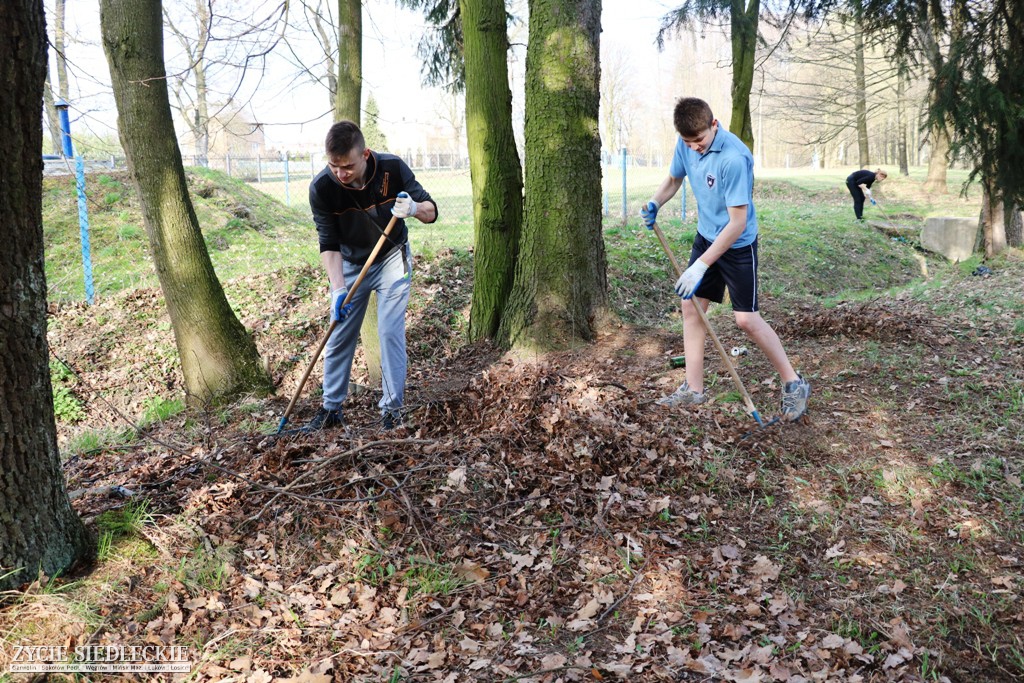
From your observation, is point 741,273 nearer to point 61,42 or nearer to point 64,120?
point 64,120

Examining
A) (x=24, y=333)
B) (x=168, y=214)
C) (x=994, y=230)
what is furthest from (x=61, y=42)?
(x=994, y=230)

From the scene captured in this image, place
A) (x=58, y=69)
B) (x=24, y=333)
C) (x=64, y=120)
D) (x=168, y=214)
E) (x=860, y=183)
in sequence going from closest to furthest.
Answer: (x=24, y=333) < (x=168, y=214) < (x=860, y=183) < (x=64, y=120) < (x=58, y=69)

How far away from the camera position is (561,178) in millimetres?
5918

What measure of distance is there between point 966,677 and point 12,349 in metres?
3.89

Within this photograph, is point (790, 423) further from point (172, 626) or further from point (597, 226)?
point (172, 626)

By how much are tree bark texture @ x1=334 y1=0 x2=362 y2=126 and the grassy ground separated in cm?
267

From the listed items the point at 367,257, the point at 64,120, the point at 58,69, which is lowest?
the point at 367,257

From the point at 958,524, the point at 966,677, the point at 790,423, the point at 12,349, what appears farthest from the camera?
the point at 790,423

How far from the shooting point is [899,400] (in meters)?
5.05

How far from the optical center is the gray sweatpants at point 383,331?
190 inches

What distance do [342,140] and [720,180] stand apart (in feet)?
7.55

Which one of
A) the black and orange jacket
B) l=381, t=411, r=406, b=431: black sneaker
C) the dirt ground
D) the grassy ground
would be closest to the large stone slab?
the grassy ground

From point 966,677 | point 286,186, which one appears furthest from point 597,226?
point 286,186

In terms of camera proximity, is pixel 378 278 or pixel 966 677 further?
pixel 378 278
